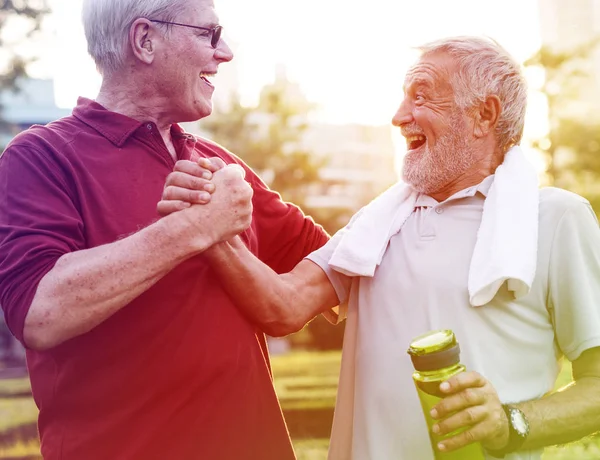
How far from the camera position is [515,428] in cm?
229

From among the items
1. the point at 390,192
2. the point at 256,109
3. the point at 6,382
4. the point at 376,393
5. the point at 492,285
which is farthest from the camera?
the point at 256,109

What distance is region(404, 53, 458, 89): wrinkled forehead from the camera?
2805 mm

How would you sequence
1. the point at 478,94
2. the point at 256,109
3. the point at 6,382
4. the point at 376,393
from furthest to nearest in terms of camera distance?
the point at 256,109 < the point at 6,382 < the point at 478,94 < the point at 376,393

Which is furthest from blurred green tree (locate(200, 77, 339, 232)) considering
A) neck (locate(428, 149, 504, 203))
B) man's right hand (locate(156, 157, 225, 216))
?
man's right hand (locate(156, 157, 225, 216))

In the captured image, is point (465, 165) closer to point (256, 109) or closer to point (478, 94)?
point (478, 94)

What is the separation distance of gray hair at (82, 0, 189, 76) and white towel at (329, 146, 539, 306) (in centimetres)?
94

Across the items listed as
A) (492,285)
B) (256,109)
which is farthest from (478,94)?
(256,109)

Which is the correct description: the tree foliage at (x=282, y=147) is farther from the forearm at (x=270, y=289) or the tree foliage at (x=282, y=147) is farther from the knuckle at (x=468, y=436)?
the knuckle at (x=468, y=436)

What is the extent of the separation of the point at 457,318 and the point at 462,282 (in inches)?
4.5

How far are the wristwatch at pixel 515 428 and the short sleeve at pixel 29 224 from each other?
1307 mm

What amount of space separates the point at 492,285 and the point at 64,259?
1.22 meters

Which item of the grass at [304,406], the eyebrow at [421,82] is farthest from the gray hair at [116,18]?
the grass at [304,406]

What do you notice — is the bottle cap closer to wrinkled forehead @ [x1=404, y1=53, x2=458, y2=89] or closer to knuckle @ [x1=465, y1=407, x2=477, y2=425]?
knuckle @ [x1=465, y1=407, x2=477, y2=425]

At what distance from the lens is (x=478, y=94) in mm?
2777
